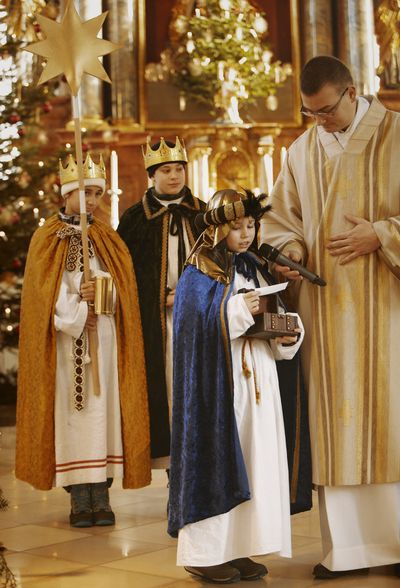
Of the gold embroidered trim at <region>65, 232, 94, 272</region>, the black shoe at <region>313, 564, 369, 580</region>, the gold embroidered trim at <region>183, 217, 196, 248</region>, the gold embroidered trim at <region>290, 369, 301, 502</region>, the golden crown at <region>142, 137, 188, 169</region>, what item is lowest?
the black shoe at <region>313, 564, 369, 580</region>

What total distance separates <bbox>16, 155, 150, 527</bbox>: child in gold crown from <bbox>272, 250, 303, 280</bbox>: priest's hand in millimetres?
1362

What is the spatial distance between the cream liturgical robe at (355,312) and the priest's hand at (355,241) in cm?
3

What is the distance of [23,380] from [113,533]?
38.3 inches

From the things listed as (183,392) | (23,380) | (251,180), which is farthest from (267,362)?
(251,180)

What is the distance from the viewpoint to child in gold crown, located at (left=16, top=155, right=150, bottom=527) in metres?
5.34

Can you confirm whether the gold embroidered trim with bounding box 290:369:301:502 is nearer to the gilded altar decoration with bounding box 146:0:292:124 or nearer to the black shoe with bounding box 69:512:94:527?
the black shoe with bounding box 69:512:94:527

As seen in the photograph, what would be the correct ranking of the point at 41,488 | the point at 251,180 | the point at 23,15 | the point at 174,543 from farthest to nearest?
1. the point at 251,180
2. the point at 23,15
3. the point at 41,488
4. the point at 174,543

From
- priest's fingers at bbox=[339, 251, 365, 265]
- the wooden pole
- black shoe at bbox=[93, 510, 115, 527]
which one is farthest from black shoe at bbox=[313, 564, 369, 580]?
the wooden pole

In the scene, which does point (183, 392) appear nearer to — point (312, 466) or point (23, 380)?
point (312, 466)

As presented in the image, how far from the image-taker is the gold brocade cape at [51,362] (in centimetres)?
538

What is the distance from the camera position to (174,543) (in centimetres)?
478

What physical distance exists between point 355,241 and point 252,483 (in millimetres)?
1026

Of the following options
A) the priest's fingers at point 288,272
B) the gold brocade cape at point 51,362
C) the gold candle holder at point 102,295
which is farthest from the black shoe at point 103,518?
the priest's fingers at point 288,272

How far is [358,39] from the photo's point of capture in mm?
12219
